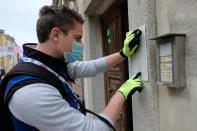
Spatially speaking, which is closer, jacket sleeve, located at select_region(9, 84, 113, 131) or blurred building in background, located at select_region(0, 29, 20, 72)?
jacket sleeve, located at select_region(9, 84, 113, 131)

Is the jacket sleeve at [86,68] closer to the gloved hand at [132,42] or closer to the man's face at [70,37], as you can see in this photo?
the gloved hand at [132,42]

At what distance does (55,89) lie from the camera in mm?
1877

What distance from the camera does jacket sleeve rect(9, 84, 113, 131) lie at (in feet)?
5.81

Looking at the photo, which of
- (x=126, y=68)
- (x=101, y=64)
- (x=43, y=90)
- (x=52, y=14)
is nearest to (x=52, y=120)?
(x=43, y=90)

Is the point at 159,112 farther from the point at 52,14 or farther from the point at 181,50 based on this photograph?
the point at 52,14

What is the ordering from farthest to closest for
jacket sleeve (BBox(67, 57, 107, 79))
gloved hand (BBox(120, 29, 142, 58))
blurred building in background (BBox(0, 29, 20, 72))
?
blurred building in background (BBox(0, 29, 20, 72)) → jacket sleeve (BBox(67, 57, 107, 79)) → gloved hand (BBox(120, 29, 142, 58))

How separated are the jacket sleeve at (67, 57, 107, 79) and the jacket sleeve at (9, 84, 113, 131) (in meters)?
1.08

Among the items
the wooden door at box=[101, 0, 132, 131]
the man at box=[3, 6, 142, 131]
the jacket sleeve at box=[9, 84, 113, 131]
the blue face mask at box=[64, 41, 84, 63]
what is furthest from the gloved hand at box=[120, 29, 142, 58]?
the wooden door at box=[101, 0, 132, 131]

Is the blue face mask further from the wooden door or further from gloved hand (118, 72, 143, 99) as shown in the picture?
the wooden door

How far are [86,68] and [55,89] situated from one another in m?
1.12

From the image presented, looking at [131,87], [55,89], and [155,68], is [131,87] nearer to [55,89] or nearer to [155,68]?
[155,68]

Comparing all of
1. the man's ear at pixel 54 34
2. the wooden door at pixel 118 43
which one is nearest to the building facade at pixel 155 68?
the wooden door at pixel 118 43

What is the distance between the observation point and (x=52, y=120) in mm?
1791

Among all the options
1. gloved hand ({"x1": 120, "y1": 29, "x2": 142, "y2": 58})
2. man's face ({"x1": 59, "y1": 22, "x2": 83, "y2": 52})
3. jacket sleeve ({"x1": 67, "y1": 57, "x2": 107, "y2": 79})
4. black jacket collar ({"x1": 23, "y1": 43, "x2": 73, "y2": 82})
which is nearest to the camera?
black jacket collar ({"x1": 23, "y1": 43, "x2": 73, "y2": 82})
